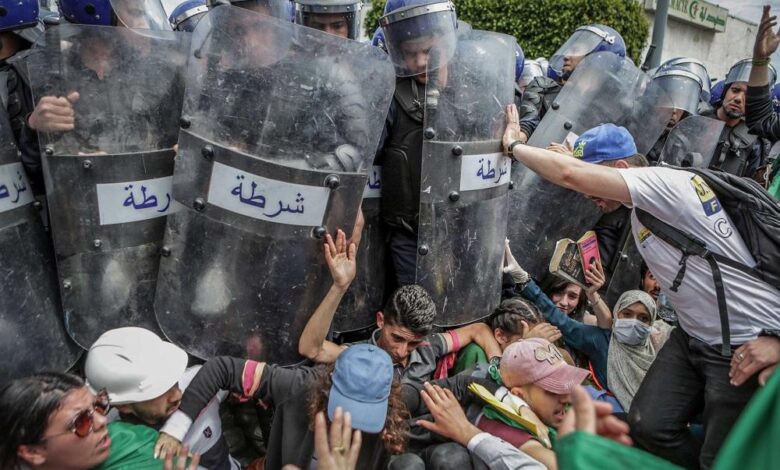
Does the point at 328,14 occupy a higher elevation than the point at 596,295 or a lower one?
higher

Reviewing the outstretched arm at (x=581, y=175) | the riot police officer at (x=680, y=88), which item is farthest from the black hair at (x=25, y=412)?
the riot police officer at (x=680, y=88)

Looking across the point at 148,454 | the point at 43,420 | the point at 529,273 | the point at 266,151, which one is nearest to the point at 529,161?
the point at 266,151

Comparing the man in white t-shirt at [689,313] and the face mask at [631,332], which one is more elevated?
the man in white t-shirt at [689,313]

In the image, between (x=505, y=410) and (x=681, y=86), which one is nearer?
(x=505, y=410)

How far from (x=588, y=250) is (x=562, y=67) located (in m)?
1.79

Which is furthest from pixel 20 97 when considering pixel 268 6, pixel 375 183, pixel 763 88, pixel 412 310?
pixel 763 88

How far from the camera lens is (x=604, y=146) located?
290 cm

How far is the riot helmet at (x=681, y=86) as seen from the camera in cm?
516

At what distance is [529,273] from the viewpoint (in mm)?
3865

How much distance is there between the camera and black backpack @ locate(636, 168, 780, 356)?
2.34 m

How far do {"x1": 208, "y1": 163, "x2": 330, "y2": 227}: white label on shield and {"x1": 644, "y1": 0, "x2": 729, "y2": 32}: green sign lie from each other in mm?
14980

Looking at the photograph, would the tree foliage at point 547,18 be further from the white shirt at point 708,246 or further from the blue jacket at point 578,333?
the white shirt at point 708,246

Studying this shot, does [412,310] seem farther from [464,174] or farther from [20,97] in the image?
[20,97]

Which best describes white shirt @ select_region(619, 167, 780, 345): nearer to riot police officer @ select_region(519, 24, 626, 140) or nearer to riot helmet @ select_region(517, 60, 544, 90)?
riot police officer @ select_region(519, 24, 626, 140)
